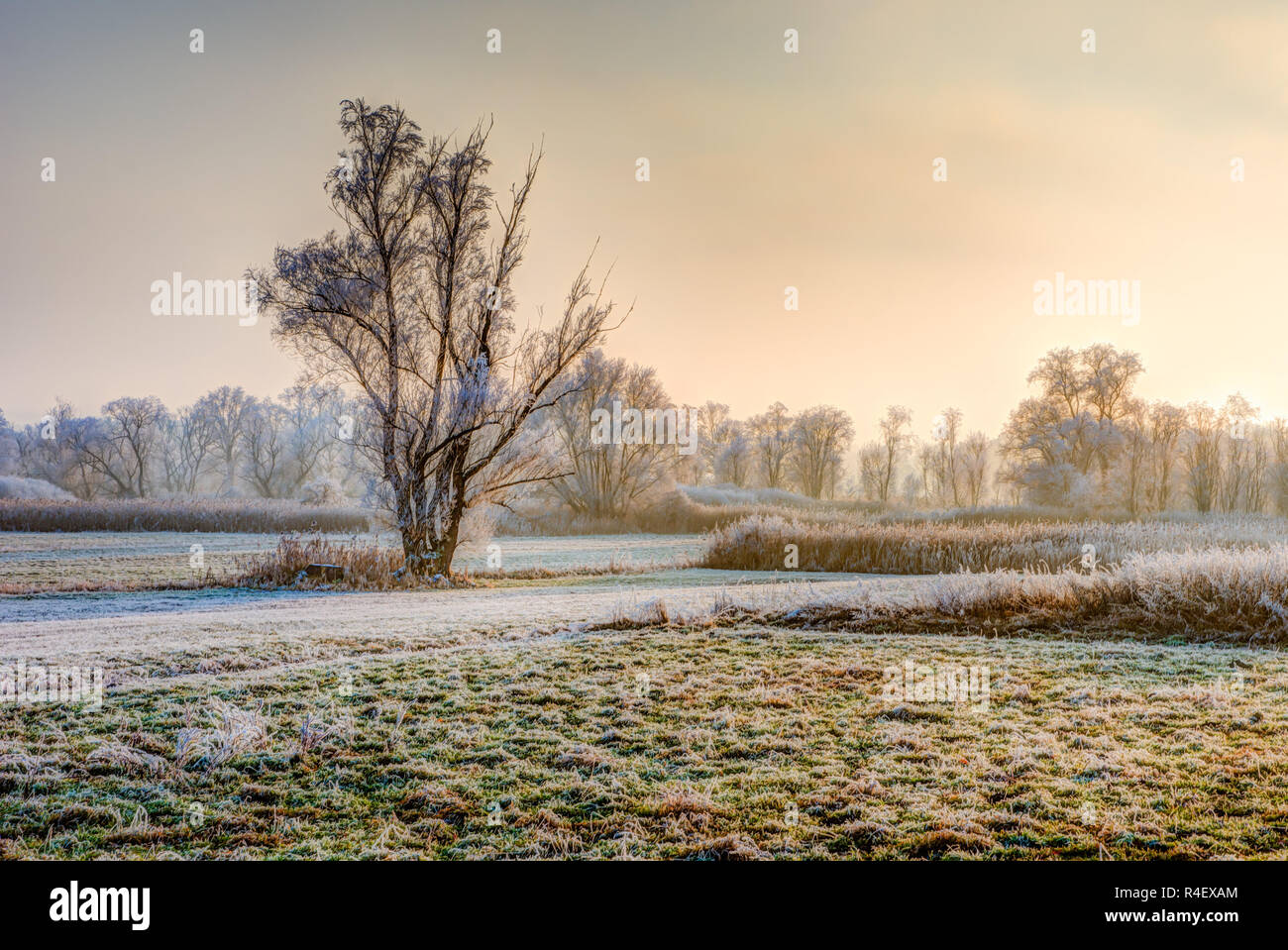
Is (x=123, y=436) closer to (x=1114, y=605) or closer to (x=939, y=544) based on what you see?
(x=939, y=544)

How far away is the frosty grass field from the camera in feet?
14.8

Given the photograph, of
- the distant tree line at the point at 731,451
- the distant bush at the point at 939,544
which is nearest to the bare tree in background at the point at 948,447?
the distant tree line at the point at 731,451

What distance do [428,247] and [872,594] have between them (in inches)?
549

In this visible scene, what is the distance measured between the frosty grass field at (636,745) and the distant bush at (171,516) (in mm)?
24872

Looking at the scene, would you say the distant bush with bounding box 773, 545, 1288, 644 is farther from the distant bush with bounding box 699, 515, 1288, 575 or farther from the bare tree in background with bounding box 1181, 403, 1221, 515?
the bare tree in background with bounding box 1181, 403, 1221, 515

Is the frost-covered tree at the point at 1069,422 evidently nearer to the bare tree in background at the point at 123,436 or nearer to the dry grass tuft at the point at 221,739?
the dry grass tuft at the point at 221,739

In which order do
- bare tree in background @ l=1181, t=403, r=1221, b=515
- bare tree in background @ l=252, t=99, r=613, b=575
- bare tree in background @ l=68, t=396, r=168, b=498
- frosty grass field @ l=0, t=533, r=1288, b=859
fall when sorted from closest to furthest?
frosty grass field @ l=0, t=533, r=1288, b=859, bare tree in background @ l=252, t=99, r=613, b=575, bare tree in background @ l=1181, t=403, r=1221, b=515, bare tree in background @ l=68, t=396, r=168, b=498

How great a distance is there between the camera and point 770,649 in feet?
32.1

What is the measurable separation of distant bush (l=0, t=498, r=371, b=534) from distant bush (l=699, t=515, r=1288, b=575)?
17.3 meters

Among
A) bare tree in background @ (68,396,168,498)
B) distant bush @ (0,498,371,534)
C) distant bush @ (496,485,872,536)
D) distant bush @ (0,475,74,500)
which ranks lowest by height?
distant bush @ (496,485,872,536)

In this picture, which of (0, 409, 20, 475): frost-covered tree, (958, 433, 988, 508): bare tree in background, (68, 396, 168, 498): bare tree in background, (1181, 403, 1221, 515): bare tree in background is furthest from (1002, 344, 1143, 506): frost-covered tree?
(0, 409, 20, 475): frost-covered tree

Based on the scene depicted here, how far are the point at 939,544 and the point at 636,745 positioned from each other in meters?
18.8

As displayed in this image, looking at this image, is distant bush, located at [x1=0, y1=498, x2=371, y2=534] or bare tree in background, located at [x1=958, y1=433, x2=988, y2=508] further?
bare tree in background, located at [x1=958, y1=433, x2=988, y2=508]
